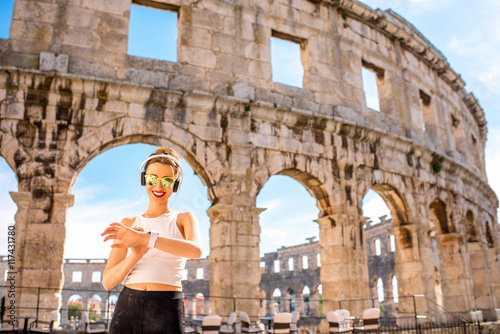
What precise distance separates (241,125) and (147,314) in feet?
25.9

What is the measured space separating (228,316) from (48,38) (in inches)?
246

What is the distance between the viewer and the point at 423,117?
14766mm

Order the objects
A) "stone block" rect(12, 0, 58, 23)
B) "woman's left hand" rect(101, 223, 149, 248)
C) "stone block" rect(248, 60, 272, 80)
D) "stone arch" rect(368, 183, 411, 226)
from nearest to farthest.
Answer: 1. "woman's left hand" rect(101, 223, 149, 248)
2. "stone block" rect(12, 0, 58, 23)
3. "stone block" rect(248, 60, 272, 80)
4. "stone arch" rect(368, 183, 411, 226)

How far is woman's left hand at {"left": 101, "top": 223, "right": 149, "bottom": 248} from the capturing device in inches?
67.9

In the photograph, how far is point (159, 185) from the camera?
2.04 m

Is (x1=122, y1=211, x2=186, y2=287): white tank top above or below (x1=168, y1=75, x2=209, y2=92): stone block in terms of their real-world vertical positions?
below

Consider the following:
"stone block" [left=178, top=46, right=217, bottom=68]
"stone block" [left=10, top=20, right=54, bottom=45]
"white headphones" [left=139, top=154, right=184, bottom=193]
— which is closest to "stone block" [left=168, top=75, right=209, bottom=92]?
"stone block" [left=178, top=46, right=217, bottom=68]

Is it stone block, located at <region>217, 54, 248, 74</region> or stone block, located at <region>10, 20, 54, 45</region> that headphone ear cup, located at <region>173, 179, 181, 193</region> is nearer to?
stone block, located at <region>10, 20, 54, 45</region>

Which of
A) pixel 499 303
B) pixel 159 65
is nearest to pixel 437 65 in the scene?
pixel 499 303

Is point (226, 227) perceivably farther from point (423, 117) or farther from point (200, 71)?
point (423, 117)

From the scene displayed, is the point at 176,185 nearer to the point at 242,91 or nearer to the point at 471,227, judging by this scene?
the point at 242,91

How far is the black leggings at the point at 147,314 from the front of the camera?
184cm

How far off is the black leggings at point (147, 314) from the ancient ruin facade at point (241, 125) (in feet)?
20.6

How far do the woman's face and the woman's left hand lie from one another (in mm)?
321
